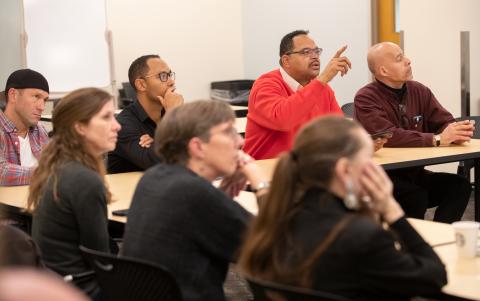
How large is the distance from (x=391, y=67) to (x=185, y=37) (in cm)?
439

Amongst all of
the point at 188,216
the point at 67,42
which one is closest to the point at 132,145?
the point at 188,216

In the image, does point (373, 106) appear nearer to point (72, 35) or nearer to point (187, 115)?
point (187, 115)

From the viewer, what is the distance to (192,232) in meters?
1.87

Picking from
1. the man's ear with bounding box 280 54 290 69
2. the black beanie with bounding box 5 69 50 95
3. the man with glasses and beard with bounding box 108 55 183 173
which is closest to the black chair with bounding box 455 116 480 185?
the man's ear with bounding box 280 54 290 69

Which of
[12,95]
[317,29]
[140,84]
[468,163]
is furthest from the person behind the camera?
[317,29]

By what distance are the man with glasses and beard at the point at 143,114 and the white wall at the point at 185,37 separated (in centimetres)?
382

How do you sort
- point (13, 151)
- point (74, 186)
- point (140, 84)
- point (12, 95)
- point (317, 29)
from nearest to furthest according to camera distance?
point (74, 186), point (13, 151), point (12, 95), point (140, 84), point (317, 29)

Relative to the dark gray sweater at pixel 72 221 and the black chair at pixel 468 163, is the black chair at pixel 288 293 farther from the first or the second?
the black chair at pixel 468 163

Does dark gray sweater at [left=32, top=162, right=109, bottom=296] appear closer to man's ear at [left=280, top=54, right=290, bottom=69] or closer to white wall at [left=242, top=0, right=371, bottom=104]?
man's ear at [left=280, top=54, right=290, bottom=69]

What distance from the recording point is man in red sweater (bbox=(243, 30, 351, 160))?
4.00 m

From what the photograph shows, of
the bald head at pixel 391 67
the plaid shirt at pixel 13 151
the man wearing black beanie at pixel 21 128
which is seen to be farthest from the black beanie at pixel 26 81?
the bald head at pixel 391 67

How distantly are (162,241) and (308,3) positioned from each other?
6.13 m

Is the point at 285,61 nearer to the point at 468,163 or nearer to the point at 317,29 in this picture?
the point at 468,163

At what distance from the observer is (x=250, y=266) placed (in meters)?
1.65
